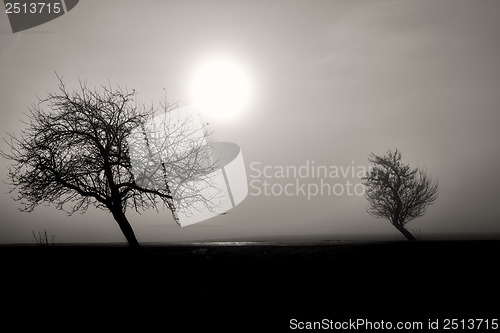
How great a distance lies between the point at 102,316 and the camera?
716cm

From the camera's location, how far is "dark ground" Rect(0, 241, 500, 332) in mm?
6957

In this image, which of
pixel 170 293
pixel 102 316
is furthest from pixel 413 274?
pixel 102 316

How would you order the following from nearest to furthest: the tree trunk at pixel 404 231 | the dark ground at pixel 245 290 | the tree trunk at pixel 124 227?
1. the dark ground at pixel 245 290
2. the tree trunk at pixel 124 227
3. the tree trunk at pixel 404 231

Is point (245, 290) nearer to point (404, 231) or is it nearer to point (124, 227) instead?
point (124, 227)

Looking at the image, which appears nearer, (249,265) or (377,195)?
(249,265)

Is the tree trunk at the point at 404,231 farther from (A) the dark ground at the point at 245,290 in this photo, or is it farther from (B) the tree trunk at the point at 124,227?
(B) the tree trunk at the point at 124,227

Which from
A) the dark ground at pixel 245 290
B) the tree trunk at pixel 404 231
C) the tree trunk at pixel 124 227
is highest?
the tree trunk at pixel 124 227

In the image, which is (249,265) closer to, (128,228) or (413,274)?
(413,274)

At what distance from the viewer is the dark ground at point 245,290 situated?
696 centimetres

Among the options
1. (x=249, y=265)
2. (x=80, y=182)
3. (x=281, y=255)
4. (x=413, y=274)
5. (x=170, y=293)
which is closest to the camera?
(x=170, y=293)

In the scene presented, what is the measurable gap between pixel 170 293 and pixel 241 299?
197 centimetres

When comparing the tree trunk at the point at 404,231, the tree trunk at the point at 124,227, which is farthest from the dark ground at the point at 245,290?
the tree trunk at the point at 404,231

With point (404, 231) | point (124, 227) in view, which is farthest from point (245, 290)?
point (404, 231)

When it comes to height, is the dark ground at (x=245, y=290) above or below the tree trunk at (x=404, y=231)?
above
